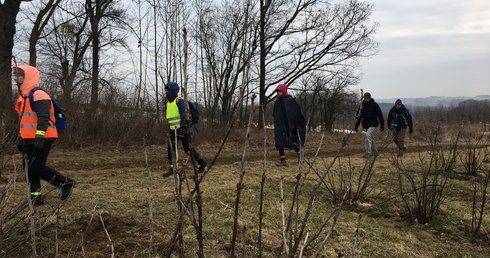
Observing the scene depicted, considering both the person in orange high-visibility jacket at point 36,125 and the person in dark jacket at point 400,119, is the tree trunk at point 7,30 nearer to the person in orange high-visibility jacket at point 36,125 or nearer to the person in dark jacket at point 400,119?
the person in orange high-visibility jacket at point 36,125

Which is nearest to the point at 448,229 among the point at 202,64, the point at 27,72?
the point at 27,72

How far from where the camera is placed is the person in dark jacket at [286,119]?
314 inches

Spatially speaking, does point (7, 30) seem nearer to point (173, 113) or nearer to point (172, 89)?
point (172, 89)

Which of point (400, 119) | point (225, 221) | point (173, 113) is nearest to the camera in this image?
point (225, 221)

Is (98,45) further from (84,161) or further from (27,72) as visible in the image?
(27,72)

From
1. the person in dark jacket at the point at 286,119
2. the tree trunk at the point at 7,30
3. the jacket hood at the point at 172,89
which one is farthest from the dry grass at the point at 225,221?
the tree trunk at the point at 7,30

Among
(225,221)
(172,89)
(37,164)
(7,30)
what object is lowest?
(225,221)

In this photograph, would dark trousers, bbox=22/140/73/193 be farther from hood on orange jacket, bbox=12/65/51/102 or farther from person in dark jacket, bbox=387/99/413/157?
person in dark jacket, bbox=387/99/413/157

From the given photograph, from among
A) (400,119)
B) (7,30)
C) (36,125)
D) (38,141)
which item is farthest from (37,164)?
(7,30)

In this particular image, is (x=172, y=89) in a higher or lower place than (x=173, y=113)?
higher

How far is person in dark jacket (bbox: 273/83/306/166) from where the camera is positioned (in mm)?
7980

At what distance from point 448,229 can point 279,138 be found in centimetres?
435

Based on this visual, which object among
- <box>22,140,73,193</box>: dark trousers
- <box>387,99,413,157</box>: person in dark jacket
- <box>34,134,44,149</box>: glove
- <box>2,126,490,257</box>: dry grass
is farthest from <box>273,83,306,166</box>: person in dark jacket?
<box>34,134,44,149</box>: glove

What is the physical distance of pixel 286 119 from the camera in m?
8.28
